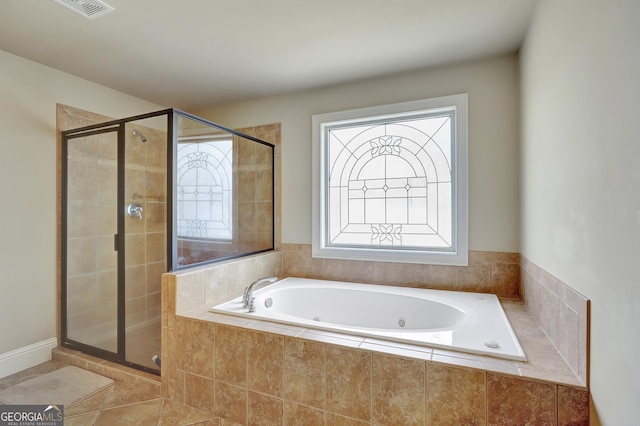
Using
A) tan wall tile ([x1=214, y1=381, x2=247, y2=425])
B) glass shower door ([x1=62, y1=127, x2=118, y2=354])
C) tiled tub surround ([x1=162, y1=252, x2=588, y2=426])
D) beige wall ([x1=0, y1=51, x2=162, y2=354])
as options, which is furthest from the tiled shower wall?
tan wall tile ([x1=214, y1=381, x2=247, y2=425])

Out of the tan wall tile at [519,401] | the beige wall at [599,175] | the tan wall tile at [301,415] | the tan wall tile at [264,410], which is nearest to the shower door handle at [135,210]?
the tan wall tile at [264,410]

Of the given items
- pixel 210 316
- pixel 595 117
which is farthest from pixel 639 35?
pixel 210 316

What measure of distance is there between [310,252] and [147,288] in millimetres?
1403

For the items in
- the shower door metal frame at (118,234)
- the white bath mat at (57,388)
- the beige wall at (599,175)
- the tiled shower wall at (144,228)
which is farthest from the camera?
the tiled shower wall at (144,228)

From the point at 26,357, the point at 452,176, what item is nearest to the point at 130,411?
Result: the point at 26,357

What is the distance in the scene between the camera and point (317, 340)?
1509mm

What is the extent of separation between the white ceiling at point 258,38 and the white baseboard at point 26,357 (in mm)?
2194

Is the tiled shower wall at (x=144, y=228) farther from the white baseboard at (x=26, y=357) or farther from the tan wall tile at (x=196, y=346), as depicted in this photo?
the white baseboard at (x=26, y=357)

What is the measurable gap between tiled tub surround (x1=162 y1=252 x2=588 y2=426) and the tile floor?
6 centimetres

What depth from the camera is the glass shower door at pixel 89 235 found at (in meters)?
2.33

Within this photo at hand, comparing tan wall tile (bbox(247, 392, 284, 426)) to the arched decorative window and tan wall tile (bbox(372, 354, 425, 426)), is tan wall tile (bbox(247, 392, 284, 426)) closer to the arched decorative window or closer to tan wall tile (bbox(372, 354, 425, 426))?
tan wall tile (bbox(372, 354, 425, 426))

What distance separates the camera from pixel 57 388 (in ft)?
6.44

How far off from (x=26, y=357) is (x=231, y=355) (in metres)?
1.81

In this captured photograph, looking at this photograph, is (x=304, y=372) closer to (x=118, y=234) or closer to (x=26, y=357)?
(x=118, y=234)
